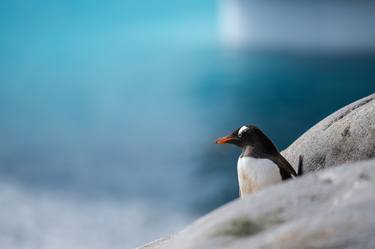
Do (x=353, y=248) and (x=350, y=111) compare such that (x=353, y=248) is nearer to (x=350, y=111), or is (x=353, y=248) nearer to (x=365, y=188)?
(x=365, y=188)

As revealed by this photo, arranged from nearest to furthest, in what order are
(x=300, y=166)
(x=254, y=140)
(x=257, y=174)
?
(x=257, y=174)
(x=254, y=140)
(x=300, y=166)

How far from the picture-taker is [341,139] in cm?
274

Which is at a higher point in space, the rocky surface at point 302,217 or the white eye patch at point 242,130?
the white eye patch at point 242,130

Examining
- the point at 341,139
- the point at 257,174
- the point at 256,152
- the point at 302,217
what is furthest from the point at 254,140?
the point at 302,217

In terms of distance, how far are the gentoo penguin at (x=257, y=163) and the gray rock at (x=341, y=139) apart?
0.52 feet

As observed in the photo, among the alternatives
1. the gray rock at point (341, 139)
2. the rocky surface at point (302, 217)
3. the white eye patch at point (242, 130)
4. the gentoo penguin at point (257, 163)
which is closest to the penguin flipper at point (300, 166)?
the gray rock at point (341, 139)

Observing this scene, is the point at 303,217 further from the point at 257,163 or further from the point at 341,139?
the point at 341,139

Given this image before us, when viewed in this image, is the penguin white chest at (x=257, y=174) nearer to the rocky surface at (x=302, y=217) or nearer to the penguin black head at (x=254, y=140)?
the penguin black head at (x=254, y=140)

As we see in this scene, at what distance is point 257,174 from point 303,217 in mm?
1197

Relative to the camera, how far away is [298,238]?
1.35m

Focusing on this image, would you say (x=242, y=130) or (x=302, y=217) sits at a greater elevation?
(x=242, y=130)

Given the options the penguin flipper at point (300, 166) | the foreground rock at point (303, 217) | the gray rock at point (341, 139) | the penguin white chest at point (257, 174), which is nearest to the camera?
the foreground rock at point (303, 217)

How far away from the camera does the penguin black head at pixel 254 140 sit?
106 inches

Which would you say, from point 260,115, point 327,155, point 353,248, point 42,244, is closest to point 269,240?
point 353,248
